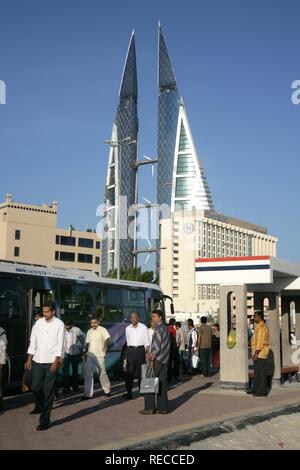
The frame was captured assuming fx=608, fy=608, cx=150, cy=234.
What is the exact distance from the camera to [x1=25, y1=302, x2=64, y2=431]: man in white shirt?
8.77 metres

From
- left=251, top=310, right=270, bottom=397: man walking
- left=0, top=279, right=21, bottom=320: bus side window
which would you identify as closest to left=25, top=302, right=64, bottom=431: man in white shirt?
left=0, top=279, right=21, bottom=320: bus side window

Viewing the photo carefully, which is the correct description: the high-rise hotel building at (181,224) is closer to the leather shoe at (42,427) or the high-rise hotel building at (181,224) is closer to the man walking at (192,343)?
the man walking at (192,343)

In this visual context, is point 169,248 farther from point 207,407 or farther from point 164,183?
point 207,407

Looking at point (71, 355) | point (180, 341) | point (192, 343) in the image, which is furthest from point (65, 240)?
point (71, 355)

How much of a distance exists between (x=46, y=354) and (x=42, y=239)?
93.5 metres

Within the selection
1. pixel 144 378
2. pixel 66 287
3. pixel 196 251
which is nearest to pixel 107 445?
pixel 144 378

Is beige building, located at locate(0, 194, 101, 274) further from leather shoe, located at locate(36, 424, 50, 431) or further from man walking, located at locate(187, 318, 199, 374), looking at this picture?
leather shoe, located at locate(36, 424, 50, 431)

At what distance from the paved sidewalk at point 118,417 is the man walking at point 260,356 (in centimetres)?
24

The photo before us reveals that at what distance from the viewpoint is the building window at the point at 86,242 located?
358ft

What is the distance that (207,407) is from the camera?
36.0 feet

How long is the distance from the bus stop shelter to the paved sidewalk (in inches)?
22.6

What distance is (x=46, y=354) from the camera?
8.85 metres

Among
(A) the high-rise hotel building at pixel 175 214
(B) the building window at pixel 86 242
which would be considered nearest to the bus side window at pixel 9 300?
(B) the building window at pixel 86 242
